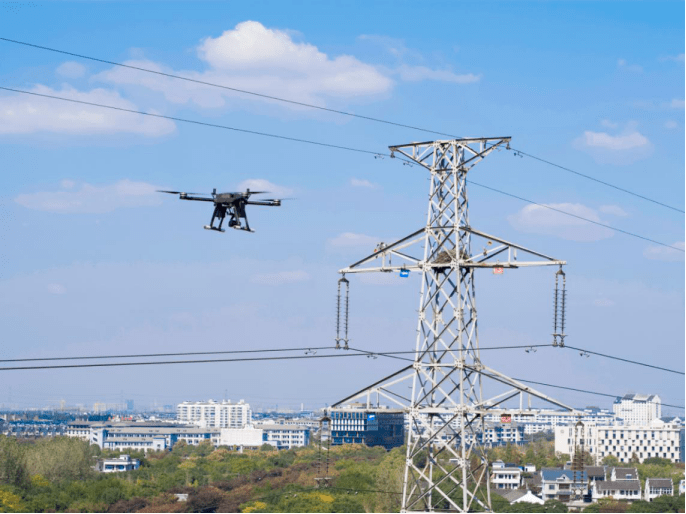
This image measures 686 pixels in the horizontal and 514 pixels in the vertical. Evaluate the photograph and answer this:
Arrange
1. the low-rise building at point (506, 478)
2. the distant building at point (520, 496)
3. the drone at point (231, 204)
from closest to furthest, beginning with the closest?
1. the drone at point (231, 204)
2. the distant building at point (520, 496)
3. the low-rise building at point (506, 478)

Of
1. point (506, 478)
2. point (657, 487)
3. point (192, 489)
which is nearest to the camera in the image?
point (192, 489)

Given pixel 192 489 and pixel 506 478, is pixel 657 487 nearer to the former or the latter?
pixel 506 478

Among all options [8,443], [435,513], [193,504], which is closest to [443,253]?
[435,513]

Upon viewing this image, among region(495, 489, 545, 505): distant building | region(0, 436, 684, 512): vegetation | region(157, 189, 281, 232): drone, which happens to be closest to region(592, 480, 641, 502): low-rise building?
region(495, 489, 545, 505): distant building

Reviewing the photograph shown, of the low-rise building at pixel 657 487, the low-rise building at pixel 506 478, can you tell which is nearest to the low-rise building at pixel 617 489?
the low-rise building at pixel 657 487

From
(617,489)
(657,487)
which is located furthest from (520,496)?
(657,487)

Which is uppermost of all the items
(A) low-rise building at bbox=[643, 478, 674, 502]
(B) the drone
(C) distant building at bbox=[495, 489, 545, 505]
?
Answer: (B) the drone

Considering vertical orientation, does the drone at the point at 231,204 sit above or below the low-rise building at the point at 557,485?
above

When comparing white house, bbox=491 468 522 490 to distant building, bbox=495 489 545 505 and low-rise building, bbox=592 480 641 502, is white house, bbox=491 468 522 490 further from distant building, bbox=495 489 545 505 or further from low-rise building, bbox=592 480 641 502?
low-rise building, bbox=592 480 641 502

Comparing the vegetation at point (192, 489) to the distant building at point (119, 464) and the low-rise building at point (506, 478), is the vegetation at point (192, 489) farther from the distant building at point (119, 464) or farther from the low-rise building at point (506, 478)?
the distant building at point (119, 464)
